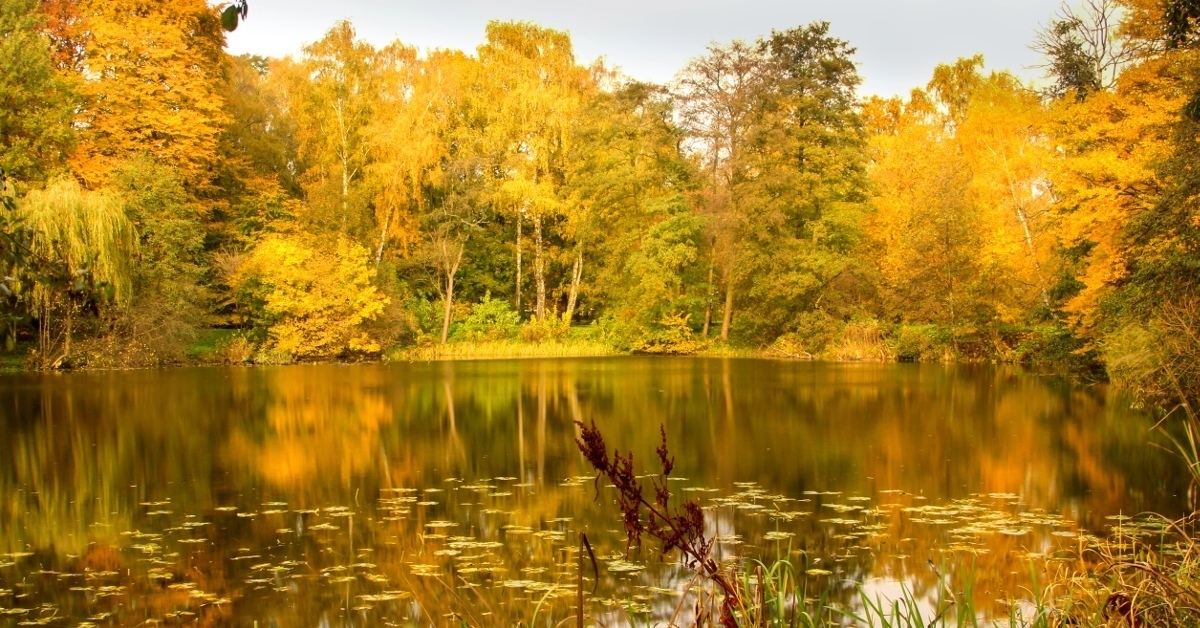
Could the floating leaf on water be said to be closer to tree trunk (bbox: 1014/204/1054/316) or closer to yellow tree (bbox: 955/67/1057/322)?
yellow tree (bbox: 955/67/1057/322)

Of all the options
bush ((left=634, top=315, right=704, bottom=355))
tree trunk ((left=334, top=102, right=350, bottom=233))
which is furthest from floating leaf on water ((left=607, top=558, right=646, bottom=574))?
tree trunk ((left=334, top=102, right=350, bottom=233))

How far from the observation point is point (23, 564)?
6.36 meters

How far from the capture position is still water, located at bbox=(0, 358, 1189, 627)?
5.74m

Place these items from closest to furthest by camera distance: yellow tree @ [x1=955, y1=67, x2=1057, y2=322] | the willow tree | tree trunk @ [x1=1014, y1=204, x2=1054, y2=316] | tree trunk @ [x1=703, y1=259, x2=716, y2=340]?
1. the willow tree
2. tree trunk @ [x1=1014, y1=204, x2=1054, y2=316]
3. yellow tree @ [x1=955, y1=67, x2=1057, y2=322]
4. tree trunk @ [x1=703, y1=259, x2=716, y2=340]

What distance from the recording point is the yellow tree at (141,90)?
25625mm

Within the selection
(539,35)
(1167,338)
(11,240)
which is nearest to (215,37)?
(539,35)

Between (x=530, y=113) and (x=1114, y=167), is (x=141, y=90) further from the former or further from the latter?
(x=1114, y=167)

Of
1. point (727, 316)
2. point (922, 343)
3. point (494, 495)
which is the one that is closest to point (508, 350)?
point (727, 316)

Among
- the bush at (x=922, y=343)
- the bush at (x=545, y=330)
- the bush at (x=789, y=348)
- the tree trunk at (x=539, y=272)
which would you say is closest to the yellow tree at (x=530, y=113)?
the tree trunk at (x=539, y=272)

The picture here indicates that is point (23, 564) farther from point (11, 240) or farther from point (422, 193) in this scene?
point (422, 193)

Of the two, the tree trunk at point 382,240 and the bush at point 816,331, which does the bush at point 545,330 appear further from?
the bush at point 816,331

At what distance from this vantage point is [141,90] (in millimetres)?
26031

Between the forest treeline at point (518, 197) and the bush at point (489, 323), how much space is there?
11 cm

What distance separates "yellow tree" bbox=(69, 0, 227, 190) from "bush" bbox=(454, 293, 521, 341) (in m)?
9.60
